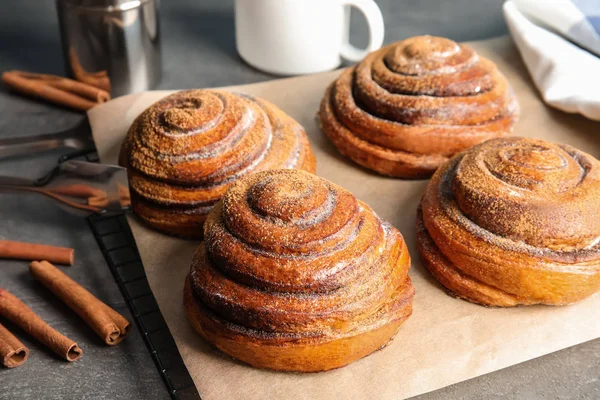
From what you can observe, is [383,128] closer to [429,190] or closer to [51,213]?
[429,190]

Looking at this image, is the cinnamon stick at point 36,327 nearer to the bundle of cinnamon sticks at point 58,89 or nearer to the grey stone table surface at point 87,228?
the grey stone table surface at point 87,228

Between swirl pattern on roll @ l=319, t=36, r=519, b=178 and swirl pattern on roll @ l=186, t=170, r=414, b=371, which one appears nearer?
swirl pattern on roll @ l=186, t=170, r=414, b=371

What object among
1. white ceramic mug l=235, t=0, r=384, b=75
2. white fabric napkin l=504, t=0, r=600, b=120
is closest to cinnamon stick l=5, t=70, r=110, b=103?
white ceramic mug l=235, t=0, r=384, b=75

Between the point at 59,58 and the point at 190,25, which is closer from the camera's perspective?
the point at 59,58

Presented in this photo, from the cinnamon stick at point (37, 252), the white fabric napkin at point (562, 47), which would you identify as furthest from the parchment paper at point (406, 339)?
the white fabric napkin at point (562, 47)

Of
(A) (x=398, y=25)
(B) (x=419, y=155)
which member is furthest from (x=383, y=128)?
(A) (x=398, y=25)

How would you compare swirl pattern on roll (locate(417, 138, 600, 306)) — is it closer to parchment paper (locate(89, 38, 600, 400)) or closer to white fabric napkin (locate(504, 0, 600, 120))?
parchment paper (locate(89, 38, 600, 400))
